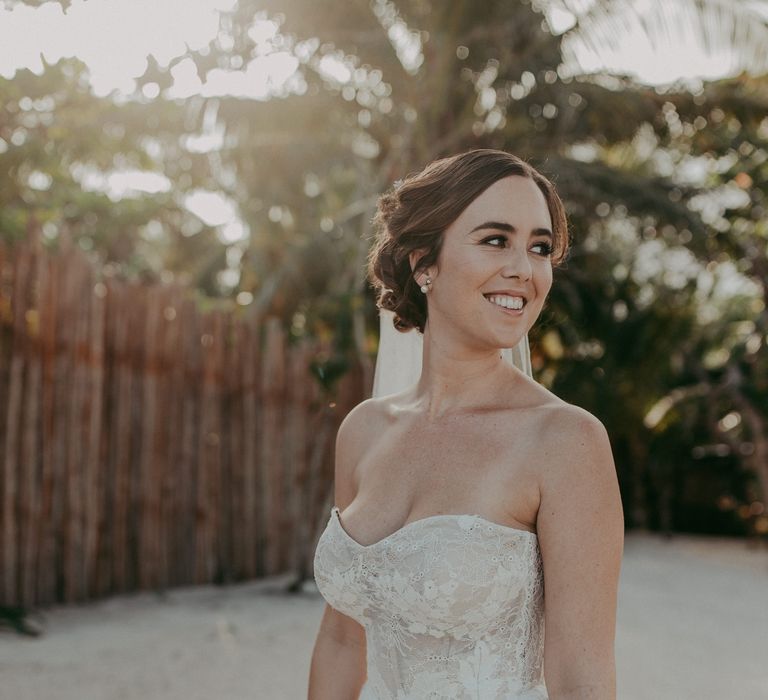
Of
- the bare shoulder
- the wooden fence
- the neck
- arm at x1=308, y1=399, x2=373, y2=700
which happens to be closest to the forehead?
the neck

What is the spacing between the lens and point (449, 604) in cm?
180

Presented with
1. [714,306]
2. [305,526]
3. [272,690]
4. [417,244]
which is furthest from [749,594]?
[714,306]

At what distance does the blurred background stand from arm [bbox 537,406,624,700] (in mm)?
1516

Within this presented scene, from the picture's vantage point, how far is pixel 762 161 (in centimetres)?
1119

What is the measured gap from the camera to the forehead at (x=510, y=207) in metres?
1.92

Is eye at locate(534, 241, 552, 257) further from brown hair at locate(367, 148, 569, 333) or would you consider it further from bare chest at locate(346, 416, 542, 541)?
bare chest at locate(346, 416, 542, 541)

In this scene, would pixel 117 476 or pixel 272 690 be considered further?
pixel 117 476

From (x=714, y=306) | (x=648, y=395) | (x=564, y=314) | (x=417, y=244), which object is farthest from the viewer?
(x=714, y=306)

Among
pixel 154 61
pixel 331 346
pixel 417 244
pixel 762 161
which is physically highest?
A: pixel 762 161

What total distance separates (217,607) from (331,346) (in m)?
2.60

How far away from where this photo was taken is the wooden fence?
22.0 feet

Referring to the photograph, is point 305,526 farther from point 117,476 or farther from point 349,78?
point 349,78

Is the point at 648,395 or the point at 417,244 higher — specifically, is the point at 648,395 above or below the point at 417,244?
below

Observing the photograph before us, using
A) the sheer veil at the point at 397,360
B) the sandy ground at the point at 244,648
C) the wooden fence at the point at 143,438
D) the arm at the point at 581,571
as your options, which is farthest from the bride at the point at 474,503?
the wooden fence at the point at 143,438
